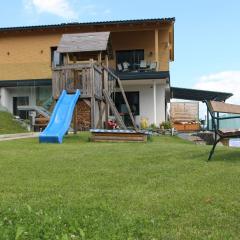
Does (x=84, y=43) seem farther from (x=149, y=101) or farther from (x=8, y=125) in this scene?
(x=149, y=101)

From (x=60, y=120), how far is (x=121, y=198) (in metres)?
10.8

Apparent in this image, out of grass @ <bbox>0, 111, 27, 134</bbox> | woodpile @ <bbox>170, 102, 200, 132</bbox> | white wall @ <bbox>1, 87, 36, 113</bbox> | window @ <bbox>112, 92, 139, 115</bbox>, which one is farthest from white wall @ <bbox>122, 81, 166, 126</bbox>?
grass @ <bbox>0, 111, 27, 134</bbox>

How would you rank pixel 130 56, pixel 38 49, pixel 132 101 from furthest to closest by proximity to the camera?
pixel 38 49
pixel 130 56
pixel 132 101

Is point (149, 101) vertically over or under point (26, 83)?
under

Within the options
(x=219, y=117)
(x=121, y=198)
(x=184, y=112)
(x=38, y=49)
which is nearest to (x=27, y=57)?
(x=38, y=49)

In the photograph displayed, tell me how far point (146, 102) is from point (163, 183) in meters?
22.2

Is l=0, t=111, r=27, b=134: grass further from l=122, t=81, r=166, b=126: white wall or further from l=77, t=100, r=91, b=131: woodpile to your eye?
l=122, t=81, r=166, b=126: white wall

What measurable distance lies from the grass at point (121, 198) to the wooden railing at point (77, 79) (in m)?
9.03

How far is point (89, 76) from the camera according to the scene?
57.1ft

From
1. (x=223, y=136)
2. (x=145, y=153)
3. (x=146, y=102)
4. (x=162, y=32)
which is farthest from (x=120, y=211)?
(x=162, y=32)

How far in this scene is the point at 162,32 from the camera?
29703mm

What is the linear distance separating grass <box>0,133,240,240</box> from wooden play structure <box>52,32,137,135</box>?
9.08 m

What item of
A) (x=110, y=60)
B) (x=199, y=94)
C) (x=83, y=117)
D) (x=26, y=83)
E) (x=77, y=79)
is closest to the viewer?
(x=77, y=79)

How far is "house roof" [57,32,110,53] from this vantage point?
19.3 metres
